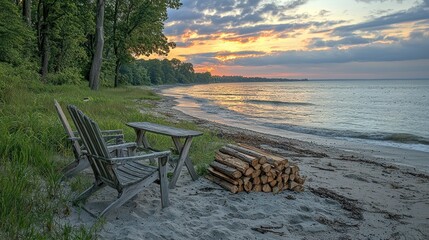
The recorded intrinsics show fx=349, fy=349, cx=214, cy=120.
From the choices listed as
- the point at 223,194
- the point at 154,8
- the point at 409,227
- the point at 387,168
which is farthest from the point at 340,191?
the point at 154,8

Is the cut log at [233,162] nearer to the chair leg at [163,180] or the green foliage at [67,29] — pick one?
the chair leg at [163,180]

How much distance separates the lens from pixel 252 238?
3881mm

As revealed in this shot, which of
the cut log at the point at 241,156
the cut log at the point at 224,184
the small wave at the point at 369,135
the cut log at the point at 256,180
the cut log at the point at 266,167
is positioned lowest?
the small wave at the point at 369,135

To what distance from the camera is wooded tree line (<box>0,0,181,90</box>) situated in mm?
17547

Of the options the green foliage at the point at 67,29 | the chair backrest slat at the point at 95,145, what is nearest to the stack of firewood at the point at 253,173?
the chair backrest slat at the point at 95,145

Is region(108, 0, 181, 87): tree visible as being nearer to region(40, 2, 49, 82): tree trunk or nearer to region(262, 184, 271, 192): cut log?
region(40, 2, 49, 82): tree trunk

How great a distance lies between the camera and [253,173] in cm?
540

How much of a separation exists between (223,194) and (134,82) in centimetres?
7895

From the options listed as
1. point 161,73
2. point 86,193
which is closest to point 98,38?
point 86,193

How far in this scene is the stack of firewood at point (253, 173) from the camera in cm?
530

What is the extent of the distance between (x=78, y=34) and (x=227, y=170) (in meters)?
25.8

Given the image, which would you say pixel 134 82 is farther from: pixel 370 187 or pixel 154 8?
pixel 370 187

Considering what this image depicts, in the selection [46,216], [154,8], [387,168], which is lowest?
[387,168]

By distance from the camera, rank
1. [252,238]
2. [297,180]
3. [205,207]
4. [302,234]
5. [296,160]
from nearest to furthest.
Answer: [252,238] → [302,234] → [205,207] → [297,180] → [296,160]
